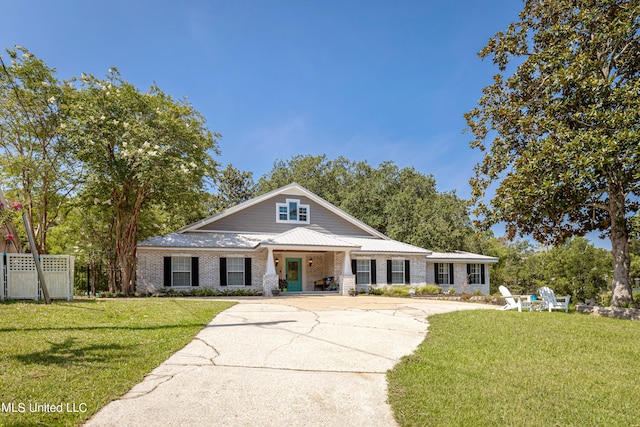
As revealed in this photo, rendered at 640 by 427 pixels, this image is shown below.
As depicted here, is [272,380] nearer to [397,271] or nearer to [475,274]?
[397,271]

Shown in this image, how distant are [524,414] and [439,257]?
21.6 m

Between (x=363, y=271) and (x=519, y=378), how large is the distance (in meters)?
17.8

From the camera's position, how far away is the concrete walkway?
3.96 m

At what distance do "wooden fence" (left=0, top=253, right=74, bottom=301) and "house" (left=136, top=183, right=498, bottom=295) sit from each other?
7.05 metres

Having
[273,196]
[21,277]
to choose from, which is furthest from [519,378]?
[273,196]

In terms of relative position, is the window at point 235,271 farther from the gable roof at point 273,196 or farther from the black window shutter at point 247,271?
the gable roof at point 273,196

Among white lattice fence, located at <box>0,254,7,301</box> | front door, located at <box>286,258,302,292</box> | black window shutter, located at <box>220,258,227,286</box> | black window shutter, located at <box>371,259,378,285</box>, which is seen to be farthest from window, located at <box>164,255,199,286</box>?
black window shutter, located at <box>371,259,378,285</box>

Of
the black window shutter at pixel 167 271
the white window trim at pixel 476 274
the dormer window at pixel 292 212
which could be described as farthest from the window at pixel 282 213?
the white window trim at pixel 476 274

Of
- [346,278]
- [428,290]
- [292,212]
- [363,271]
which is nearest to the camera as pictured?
[346,278]

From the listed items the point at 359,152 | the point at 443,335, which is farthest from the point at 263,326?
the point at 359,152

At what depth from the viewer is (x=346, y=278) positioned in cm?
2133

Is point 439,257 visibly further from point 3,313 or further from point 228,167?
point 228,167

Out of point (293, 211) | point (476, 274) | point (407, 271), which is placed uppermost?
point (293, 211)

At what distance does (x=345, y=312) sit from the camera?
12.1 metres
